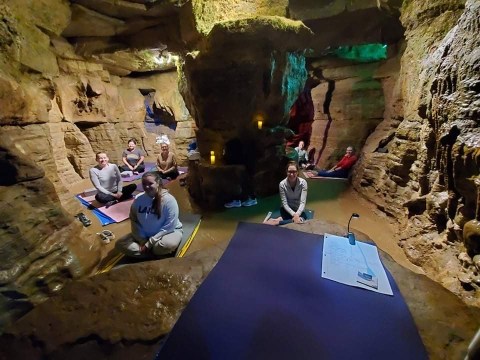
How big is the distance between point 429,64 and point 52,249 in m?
6.00

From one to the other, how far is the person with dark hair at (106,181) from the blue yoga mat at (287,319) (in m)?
4.59

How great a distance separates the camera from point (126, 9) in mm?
5102

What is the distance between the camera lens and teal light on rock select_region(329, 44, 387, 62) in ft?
27.6

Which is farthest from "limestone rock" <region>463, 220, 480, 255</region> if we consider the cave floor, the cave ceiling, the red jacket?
the red jacket

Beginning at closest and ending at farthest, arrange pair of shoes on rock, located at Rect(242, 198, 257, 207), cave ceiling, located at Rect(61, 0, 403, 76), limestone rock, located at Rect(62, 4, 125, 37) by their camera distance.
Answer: limestone rock, located at Rect(62, 4, 125, 37) → cave ceiling, located at Rect(61, 0, 403, 76) → pair of shoes on rock, located at Rect(242, 198, 257, 207)

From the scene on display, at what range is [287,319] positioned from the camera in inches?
60.0

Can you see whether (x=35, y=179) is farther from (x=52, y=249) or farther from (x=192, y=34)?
(x=192, y=34)

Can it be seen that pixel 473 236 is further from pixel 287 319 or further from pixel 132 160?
pixel 132 160

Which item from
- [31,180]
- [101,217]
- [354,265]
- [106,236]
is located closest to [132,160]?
[101,217]

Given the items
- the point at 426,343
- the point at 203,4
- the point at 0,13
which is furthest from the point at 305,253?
the point at 203,4

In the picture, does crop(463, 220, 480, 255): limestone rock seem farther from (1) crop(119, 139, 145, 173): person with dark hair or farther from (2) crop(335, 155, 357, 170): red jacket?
(1) crop(119, 139, 145, 173): person with dark hair

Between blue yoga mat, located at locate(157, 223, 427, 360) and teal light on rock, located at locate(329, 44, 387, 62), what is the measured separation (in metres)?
8.80

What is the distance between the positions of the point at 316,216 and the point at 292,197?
4.81 feet

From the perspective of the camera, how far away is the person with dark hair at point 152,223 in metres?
3.24
